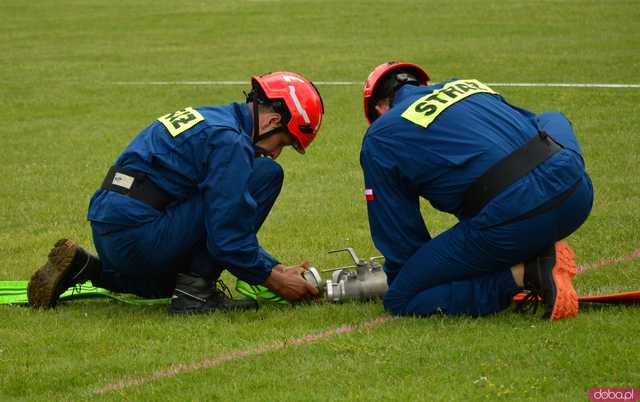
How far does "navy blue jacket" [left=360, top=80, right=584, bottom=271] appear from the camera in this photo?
571 centimetres

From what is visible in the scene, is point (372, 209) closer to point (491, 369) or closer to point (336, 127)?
point (491, 369)

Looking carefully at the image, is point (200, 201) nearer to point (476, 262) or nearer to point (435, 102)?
point (435, 102)

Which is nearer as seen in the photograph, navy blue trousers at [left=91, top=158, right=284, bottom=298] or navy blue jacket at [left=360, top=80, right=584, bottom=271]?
navy blue jacket at [left=360, top=80, right=584, bottom=271]

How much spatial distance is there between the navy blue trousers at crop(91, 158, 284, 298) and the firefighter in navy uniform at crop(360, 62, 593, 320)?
86 centimetres

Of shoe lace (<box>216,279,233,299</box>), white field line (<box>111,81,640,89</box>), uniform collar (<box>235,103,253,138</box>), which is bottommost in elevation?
white field line (<box>111,81,640,89</box>)

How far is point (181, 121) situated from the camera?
636cm

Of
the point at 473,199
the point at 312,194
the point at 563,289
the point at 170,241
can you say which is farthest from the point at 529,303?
the point at 312,194

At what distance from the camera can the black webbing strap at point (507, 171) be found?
5711mm

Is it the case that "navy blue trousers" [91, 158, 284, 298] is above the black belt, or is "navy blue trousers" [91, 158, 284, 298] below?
below

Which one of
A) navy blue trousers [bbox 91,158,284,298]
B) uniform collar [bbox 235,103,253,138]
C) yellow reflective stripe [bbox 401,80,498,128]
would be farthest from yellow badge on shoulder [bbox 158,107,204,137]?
yellow reflective stripe [bbox 401,80,498,128]

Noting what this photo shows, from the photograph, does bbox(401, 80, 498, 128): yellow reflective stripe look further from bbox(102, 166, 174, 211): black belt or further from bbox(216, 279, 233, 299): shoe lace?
bbox(216, 279, 233, 299): shoe lace

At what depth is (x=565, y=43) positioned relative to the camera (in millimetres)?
19203

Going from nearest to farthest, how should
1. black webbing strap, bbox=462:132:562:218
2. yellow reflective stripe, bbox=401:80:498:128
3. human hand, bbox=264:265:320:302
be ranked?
black webbing strap, bbox=462:132:562:218, yellow reflective stripe, bbox=401:80:498:128, human hand, bbox=264:265:320:302

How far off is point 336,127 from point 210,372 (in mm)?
8402
